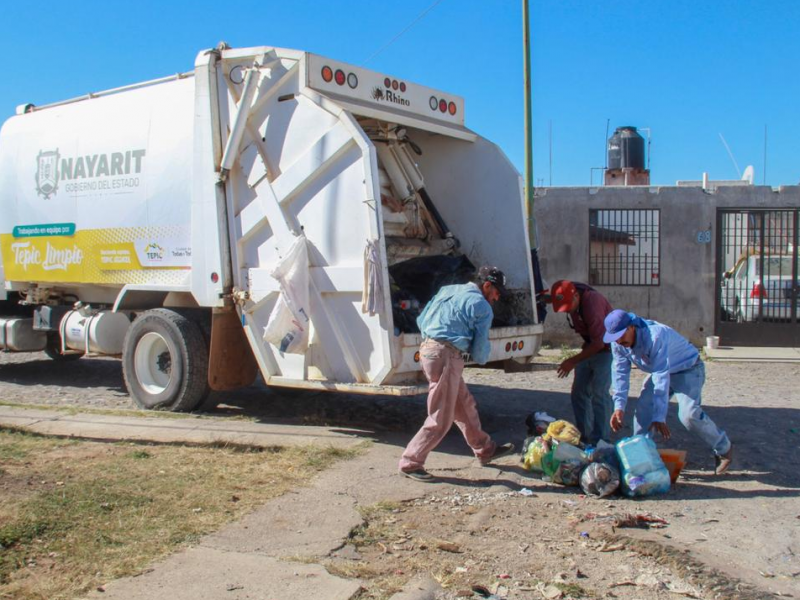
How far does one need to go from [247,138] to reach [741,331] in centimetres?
954

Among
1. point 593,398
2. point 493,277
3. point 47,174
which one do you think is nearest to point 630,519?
point 593,398

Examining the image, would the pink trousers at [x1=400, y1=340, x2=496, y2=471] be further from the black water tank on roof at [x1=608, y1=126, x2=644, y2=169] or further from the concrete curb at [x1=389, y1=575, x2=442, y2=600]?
the black water tank on roof at [x1=608, y1=126, x2=644, y2=169]

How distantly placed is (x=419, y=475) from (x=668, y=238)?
9275mm

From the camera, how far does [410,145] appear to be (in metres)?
7.77

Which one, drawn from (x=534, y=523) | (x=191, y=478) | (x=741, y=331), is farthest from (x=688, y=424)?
(x=741, y=331)

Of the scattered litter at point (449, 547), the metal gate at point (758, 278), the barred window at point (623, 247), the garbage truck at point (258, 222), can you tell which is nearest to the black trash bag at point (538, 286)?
the garbage truck at point (258, 222)

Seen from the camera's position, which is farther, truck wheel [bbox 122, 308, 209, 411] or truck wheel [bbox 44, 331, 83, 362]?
truck wheel [bbox 44, 331, 83, 362]

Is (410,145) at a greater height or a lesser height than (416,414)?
greater

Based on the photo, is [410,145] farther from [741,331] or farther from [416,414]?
[741,331]

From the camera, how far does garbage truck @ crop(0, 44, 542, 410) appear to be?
245 inches

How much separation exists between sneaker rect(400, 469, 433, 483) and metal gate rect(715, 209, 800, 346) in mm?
9336

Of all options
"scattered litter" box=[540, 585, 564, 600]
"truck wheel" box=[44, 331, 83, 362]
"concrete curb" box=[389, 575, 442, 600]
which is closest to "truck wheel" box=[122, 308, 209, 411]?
"truck wheel" box=[44, 331, 83, 362]

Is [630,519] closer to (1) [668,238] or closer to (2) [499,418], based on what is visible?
(2) [499,418]

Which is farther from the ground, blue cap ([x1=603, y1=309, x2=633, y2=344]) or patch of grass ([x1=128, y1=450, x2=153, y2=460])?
blue cap ([x1=603, y1=309, x2=633, y2=344])
